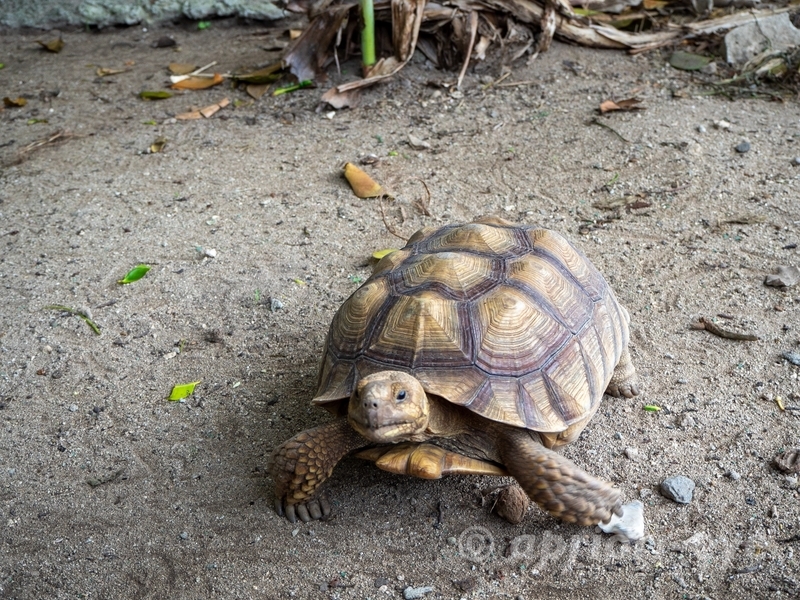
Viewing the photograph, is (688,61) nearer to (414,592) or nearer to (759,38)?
(759,38)

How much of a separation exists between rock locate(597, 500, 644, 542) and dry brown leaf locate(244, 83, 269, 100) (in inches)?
146

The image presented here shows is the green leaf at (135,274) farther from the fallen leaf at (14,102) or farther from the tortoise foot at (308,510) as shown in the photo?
the fallen leaf at (14,102)

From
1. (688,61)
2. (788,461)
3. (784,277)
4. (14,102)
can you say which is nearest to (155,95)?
(14,102)

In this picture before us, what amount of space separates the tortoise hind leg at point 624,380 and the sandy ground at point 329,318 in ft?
0.14

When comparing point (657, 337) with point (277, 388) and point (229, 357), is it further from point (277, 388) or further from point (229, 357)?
point (229, 357)

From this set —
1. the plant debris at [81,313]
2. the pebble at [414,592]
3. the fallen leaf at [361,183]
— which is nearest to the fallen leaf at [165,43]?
the fallen leaf at [361,183]

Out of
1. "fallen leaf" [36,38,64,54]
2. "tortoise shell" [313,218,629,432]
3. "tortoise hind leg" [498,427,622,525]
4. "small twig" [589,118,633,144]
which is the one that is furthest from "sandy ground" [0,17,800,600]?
"fallen leaf" [36,38,64,54]

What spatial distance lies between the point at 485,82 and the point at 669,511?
11.0 feet

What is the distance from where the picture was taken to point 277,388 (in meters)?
2.77

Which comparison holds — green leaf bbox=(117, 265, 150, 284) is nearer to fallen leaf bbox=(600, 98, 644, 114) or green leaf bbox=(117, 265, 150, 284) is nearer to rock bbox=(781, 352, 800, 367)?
rock bbox=(781, 352, 800, 367)

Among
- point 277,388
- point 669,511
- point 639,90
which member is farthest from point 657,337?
point 639,90

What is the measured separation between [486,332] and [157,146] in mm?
3025

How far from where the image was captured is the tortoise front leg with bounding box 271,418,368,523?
2.16 metres

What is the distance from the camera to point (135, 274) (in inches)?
133
